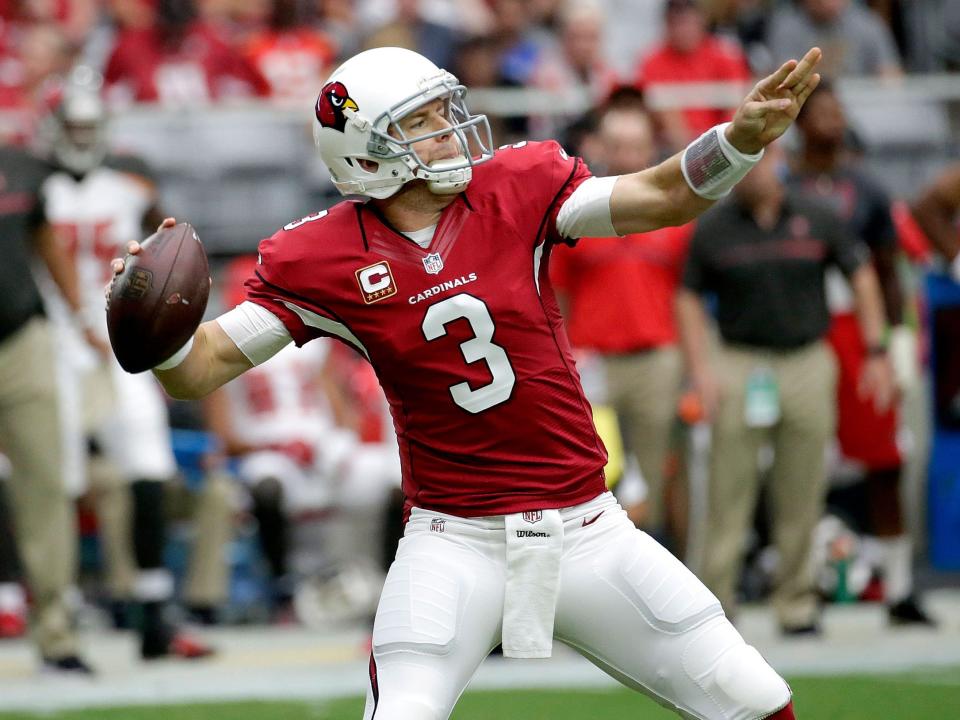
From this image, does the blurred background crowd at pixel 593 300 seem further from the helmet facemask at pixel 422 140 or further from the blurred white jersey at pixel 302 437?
the helmet facemask at pixel 422 140

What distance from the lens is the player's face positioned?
3.76 meters

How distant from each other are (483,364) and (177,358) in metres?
0.65

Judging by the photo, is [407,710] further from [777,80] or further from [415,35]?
[415,35]

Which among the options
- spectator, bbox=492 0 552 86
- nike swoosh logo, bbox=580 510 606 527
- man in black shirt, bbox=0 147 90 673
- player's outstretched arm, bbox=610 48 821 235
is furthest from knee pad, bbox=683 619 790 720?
spectator, bbox=492 0 552 86

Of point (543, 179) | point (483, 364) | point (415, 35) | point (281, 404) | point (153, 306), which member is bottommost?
point (281, 404)

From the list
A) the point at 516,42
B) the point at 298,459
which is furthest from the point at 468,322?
the point at 516,42

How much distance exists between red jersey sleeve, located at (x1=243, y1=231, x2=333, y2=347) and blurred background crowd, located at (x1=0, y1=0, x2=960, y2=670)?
3.15m

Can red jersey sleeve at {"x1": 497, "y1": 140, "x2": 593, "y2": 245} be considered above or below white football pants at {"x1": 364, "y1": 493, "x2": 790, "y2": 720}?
above

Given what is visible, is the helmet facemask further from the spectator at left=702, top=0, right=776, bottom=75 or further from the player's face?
the spectator at left=702, top=0, right=776, bottom=75

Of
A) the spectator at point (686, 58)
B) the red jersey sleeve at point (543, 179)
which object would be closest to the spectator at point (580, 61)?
the spectator at point (686, 58)

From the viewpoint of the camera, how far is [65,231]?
7.45 metres

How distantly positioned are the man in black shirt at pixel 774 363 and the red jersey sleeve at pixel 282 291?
3.60 meters

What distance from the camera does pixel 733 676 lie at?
354 centimetres

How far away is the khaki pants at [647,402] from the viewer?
7445 millimetres
